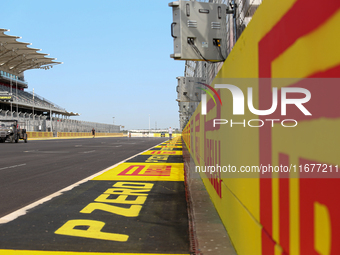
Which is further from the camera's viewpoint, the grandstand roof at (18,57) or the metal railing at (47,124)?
the grandstand roof at (18,57)

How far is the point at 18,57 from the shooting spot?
63125mm

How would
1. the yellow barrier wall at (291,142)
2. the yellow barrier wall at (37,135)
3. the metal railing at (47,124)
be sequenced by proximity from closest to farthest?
the yellow barrier wall at (291,142) → the yellow barrier wall at (37,135) → the metal railing at (47,124)

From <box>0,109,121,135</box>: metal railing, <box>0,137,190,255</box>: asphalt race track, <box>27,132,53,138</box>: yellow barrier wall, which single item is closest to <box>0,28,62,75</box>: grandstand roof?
<box>0,109,121,135</box>: metal railing

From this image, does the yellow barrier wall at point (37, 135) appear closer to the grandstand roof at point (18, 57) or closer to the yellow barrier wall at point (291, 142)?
the grandstand roof at point (18, 57)

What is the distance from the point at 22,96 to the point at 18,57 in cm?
1032

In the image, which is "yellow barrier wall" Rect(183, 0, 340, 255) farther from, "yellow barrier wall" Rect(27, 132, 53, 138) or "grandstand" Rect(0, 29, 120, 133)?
"grandstand" Rect(0, 29, 120, 133)

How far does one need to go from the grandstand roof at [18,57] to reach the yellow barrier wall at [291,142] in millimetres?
55459

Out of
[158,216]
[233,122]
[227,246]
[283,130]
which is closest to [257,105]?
[283,130]

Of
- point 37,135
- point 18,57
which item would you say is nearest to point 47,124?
point 37,135

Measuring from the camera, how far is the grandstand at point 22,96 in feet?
168

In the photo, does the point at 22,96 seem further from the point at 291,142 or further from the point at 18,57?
the point at 291,142

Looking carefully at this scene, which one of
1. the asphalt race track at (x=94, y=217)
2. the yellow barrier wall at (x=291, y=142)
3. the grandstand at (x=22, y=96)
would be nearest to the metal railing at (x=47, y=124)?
the grandstand at (x=22, y=96)

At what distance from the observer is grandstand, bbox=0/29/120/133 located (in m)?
51.3

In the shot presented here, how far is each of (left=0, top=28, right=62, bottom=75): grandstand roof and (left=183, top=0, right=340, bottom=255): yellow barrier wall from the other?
2183 inches
